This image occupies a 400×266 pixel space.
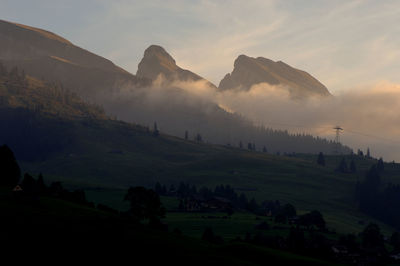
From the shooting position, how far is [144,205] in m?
176

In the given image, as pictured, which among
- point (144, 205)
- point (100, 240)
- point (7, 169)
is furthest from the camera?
point (7, 169)

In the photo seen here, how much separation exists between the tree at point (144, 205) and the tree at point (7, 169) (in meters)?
35.6

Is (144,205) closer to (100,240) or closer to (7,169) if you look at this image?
(7,169)

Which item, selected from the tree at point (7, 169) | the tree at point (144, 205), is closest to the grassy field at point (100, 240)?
the tree at point (144, 205)

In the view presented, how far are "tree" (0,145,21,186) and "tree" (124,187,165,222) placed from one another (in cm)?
3561

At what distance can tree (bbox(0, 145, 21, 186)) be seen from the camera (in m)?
178

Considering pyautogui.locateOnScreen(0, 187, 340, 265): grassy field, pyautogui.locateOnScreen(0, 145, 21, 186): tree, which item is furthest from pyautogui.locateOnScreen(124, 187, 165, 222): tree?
pyautogui.locateOnScreen(0, 145, 21, 186): tree

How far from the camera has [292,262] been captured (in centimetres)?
12094

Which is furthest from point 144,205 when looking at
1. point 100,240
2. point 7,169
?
point 100,240

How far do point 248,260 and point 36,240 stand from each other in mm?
40773

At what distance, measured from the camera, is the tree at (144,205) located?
171413mm

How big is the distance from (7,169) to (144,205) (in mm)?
42872

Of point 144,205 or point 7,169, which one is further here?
point 7,169

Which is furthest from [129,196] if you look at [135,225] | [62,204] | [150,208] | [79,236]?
[79,236]
